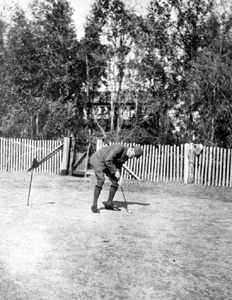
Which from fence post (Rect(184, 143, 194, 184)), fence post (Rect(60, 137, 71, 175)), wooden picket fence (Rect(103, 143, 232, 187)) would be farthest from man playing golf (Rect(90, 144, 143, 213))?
fence post (Rect(60, 137, 71, 175))

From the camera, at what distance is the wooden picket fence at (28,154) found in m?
16.0

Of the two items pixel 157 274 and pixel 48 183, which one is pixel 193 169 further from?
pixel 157 274

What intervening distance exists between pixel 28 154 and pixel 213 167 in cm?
731

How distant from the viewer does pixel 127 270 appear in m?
4.23

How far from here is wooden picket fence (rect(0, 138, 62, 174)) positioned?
16000 mm

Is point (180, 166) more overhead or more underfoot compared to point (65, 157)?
more underfoot

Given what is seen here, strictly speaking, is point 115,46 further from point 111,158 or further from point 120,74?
point 111,158

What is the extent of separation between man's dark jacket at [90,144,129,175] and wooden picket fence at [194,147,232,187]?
23.3 feet

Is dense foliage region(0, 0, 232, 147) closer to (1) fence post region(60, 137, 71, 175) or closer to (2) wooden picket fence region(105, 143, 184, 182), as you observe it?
(2) wooden picket fence region(105, 143, 184, 182)

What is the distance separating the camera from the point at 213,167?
14.5 metres

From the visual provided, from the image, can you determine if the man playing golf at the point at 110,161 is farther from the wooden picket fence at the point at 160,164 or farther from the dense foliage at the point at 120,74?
the dense foliage at the point at 120,74

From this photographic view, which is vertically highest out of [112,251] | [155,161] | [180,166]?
[155,161]

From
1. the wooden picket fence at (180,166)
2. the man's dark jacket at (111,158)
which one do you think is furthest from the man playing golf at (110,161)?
the wooden picket fence at (180,166)

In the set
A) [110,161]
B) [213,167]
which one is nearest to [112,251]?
[110,161]
